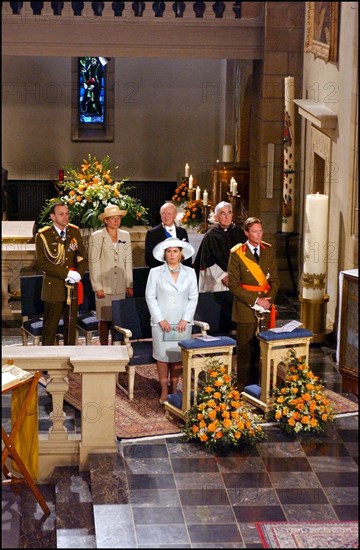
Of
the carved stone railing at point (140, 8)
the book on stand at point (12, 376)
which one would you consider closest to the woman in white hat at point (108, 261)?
the book on stand at point (12, 376)

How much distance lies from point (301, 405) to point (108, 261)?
8.47ft

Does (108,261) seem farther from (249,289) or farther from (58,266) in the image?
(249,289)

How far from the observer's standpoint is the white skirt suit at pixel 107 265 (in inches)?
430

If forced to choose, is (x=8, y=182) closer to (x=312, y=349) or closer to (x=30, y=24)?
(x=30, y=24)

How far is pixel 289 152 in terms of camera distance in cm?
1402

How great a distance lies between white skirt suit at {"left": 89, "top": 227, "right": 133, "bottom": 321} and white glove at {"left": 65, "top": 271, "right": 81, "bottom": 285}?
0.36 meters

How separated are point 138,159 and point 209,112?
141 centimetres

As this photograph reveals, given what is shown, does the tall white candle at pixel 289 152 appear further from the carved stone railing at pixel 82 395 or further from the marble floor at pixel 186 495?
the carved stone railing at pixel 82 395

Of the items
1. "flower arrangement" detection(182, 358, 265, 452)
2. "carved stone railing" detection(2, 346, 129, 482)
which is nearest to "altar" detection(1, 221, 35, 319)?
"carved stone railing" detection(2, 346, 129, 482)

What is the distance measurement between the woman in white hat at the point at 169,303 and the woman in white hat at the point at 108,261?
1132 mm

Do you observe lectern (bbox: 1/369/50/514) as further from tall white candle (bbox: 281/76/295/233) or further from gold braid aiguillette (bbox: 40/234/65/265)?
tall white candle (bbox: 281/76/295/233)

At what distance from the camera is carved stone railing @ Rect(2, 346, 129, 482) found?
27.8 feet

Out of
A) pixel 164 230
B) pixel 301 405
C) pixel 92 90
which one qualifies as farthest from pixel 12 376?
pixel 92 90

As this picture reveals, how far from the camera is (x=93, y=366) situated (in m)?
8.45
